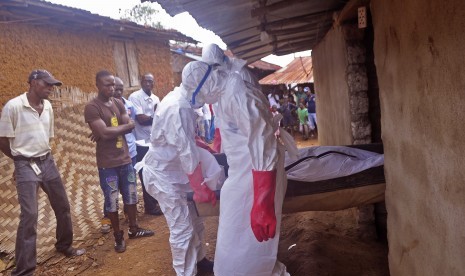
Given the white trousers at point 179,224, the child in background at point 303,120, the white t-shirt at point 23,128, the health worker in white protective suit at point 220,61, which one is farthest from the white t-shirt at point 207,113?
the health worker in white protective suit at point 220,61

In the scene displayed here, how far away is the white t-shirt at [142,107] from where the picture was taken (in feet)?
18.5

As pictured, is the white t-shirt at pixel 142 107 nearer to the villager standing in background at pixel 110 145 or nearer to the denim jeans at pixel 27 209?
the villager standing in background at pixel 110 145

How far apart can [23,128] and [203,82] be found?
2.12m

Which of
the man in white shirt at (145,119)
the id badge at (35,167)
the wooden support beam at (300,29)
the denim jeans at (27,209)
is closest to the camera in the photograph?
the denim jeans at (27,209)

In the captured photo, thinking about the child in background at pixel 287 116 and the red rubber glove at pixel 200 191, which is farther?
the child in background at pixel 287 116

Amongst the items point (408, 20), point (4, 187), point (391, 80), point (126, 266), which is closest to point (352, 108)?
point (391, 80)

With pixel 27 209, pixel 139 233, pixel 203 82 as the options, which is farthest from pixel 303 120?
pixel 203 82

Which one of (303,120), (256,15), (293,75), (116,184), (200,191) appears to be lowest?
(303,120)

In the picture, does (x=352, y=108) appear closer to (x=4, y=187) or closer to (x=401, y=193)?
(x=401, y=193)

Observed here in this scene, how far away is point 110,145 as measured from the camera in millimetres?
4227

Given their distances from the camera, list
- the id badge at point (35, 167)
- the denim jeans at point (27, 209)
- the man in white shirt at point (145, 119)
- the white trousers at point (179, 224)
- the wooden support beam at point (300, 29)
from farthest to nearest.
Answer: the man in white shirt at point (145, 119)
the wooden support beam at point (300, 29)
the id badge at point (35, 167)
the denim jeans at point (27, 209)
the white trousers at point (179, 224)

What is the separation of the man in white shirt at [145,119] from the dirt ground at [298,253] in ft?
2.51

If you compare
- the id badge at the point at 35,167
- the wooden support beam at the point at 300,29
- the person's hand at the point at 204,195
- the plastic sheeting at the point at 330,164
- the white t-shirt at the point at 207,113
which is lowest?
the person's hand at the point at 204,195

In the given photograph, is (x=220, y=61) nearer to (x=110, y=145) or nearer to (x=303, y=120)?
(x=110, y=145)
